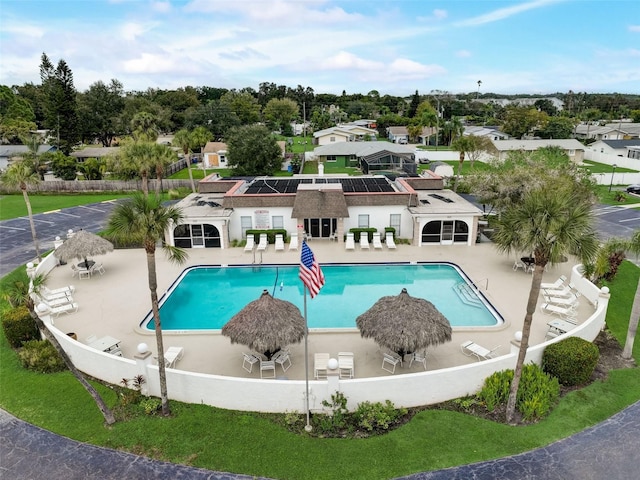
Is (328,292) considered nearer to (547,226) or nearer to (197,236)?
(197,236)

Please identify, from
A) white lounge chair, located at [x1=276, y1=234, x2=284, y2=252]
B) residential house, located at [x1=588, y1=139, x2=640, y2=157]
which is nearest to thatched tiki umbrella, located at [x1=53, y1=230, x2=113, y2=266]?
white lounge chair, located at [x1=276, y1=234, x2=284, y2=252]

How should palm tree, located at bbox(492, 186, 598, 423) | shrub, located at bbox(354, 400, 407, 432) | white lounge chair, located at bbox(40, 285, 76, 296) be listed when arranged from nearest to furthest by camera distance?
palm tree, located at bbox(492, 186, 598, 423), shrub, located at bbox(354, 400, 407, 432), white lounge chair, located at bbox(40, 285, 76, 296)

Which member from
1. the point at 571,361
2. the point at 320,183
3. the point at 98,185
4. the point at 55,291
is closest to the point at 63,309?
the point at 55,291

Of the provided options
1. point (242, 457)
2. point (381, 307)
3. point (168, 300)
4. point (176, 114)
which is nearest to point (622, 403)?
point (381, 307)

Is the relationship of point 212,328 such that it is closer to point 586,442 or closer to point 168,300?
point 168,300

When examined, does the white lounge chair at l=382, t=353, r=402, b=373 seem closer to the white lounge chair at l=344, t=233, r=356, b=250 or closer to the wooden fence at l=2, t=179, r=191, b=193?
the white lounge chair at l=344, t=233, r=356, b=250
